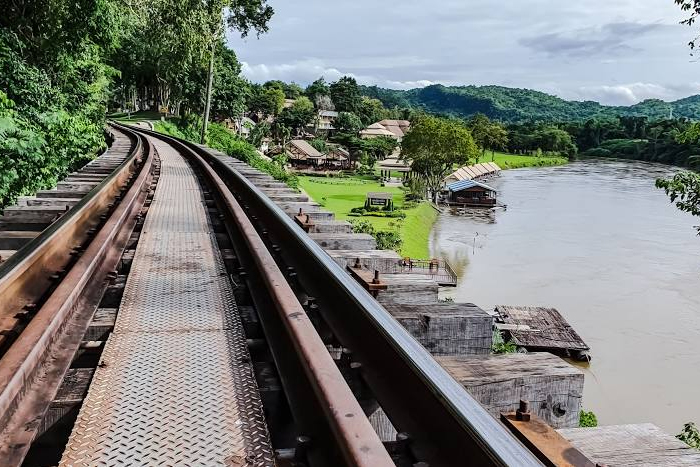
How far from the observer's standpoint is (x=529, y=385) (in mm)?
1512

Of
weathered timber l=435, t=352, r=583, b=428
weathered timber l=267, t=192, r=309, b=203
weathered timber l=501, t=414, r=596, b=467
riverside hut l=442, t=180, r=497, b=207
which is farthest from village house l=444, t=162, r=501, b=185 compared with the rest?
weathered timber l=501, t=414, r=596, b=467

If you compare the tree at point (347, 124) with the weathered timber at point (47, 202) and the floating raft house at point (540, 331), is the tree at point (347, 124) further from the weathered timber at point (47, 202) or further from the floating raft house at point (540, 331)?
the weathered timber at point (47, 202)

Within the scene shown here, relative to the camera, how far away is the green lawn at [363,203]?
115 ft

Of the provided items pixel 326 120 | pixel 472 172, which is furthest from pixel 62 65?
pixel 326 120

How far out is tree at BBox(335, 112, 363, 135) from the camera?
96125mm

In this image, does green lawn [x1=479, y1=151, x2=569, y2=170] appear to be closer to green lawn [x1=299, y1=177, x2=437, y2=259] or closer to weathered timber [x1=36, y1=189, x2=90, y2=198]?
green lawn [x1=299, y1=177, x2=437, y2=259]

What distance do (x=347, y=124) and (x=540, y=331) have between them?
261 feet

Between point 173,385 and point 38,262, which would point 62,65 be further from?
point 173,385

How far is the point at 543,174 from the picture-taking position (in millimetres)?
83562

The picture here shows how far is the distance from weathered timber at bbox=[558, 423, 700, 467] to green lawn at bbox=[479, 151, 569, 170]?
9802 cm

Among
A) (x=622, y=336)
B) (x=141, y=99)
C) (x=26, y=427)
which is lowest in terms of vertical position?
(x=622, y=336)

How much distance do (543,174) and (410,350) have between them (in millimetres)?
86763

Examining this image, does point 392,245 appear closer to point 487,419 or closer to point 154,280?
point 154,280

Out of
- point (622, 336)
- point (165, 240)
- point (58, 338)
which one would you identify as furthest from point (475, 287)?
point (58, 338)
